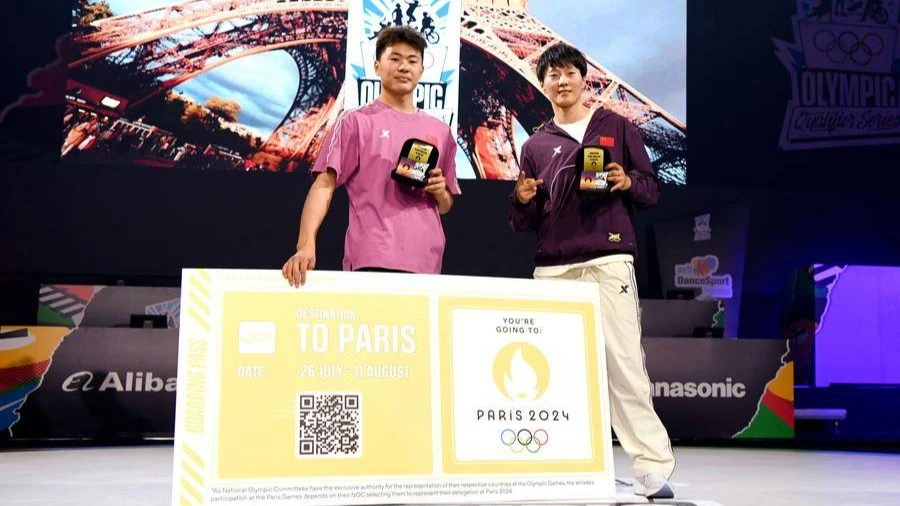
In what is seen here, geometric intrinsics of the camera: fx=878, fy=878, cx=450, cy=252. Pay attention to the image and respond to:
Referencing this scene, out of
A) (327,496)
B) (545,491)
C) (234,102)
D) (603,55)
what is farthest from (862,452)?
(234,102)

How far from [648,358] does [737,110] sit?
244cm

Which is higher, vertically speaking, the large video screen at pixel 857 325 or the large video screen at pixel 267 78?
the large video screen at pixel 267 78

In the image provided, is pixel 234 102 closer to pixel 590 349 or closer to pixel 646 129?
pixel 646 129

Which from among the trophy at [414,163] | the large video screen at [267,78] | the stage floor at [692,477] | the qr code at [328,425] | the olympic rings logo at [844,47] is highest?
the olympic rings logo at [844,47]

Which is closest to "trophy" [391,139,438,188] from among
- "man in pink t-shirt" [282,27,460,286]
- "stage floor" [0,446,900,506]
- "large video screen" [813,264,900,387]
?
"man in pink t-shirt" [282,27,460,286]

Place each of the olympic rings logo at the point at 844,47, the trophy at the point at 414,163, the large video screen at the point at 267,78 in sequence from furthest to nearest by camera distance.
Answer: the olympic rings logo at the point at 844,47 < the large video screen at the point at 267,78 < the trophy at the point at 414,163

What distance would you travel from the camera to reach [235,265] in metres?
6.29

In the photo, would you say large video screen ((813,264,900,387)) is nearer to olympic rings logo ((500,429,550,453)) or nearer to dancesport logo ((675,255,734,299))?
dancesport logo ((675,255,734,299))

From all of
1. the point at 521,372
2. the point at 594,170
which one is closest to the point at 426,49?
the point at 594,170

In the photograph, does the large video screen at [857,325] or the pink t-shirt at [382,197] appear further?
the large video screen at [857,325]

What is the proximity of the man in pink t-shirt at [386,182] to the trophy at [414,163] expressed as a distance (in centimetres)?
4

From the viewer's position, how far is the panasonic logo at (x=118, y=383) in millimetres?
4844

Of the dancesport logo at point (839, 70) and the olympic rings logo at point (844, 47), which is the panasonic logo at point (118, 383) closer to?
the dancesport logo at point (839, 70)

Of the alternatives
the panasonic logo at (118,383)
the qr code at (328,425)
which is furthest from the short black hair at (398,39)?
the panasonic logo at (118,383)
